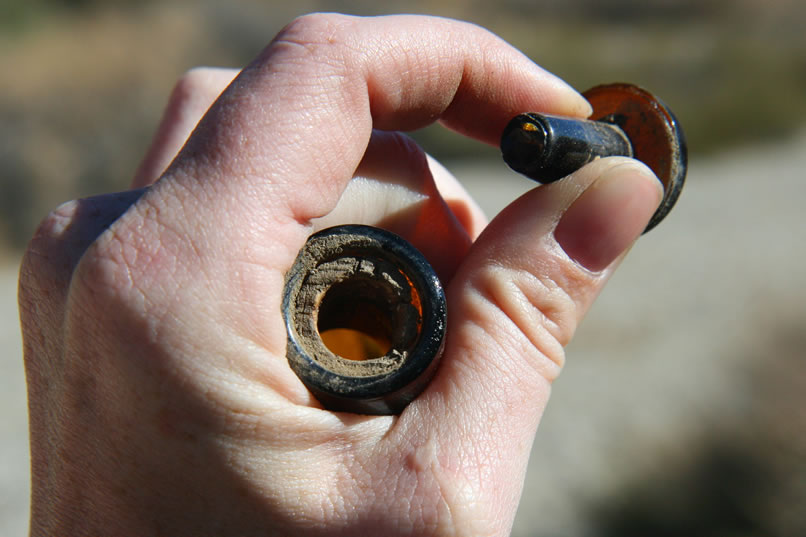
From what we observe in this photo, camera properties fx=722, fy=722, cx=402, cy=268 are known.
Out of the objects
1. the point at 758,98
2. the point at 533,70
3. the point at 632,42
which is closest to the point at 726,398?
the point at 533,70

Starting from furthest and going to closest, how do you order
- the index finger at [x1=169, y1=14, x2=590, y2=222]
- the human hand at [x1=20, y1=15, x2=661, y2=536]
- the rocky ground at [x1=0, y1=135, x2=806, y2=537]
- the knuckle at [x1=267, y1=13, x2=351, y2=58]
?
the rocky ground at [x1=0, y1=135, x2=806, y2=537] < the knuckle at [x1=267, y1=13, x2=351, y2=58] < the index finger at [x1=169, y1=14, x2=590, y2=222] < the human hand at [x1=20, y1=15, x2=661, y2=536]

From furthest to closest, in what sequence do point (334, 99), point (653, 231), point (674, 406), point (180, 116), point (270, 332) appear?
point (653, 231), point (674, 406), point (180, 116), point (334, 99), point (270, 332)

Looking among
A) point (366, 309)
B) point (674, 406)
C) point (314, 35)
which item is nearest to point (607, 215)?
point (366, 309)

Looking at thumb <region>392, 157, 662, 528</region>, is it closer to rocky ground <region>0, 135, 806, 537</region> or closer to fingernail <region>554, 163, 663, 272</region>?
fingernail <region>554, 163, 663, 272</region>

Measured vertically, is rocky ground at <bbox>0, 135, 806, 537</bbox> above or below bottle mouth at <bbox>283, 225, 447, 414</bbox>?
below

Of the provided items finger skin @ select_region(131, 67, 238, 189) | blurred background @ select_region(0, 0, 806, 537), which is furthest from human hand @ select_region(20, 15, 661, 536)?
blurred background @ select_region(0, 0, 806, 537)

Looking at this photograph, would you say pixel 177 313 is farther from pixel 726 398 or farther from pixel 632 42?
pixel 632 42

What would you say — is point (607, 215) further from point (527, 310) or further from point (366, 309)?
point (366, 309)
